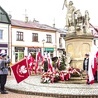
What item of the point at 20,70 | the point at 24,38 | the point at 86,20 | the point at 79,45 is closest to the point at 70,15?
the point at 86,20

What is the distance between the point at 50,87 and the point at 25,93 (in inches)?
53.4

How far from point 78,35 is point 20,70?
433 cm

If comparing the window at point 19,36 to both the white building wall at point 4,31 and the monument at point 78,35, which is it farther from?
the monument at point 78,35

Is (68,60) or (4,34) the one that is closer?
(68,60)

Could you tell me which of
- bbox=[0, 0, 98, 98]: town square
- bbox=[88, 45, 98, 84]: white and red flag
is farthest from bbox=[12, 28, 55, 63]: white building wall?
bbox=[88, 45, 98, 84]: white and red flag

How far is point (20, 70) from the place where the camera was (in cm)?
1497

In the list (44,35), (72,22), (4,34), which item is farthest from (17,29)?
(72,22)

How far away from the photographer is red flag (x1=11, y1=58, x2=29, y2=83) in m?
14.8

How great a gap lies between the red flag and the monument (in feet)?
12.1

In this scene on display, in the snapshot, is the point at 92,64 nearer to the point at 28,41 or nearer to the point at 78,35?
the point at 78,35

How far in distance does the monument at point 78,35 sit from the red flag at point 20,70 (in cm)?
368

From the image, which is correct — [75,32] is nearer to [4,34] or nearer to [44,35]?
[4,34]

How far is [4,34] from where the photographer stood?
150 feet

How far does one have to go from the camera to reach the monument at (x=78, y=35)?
17703 mm
